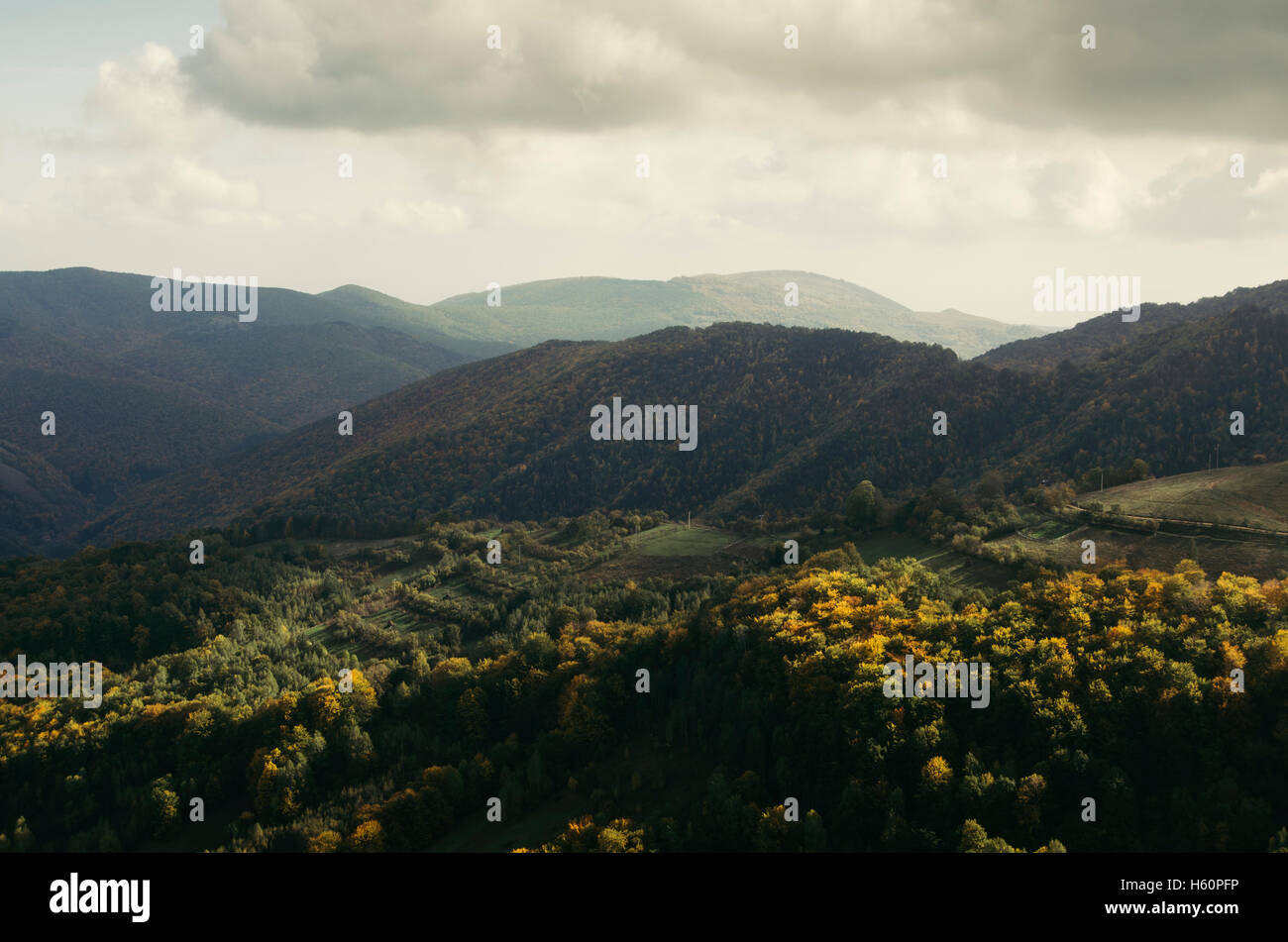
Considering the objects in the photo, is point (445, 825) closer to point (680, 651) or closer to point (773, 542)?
point (680, 651)

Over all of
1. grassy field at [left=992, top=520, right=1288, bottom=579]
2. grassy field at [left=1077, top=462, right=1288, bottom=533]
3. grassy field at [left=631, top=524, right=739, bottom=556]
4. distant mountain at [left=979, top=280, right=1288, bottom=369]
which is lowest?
grassy field at [left=631, top=524, right=739, bottom=556]

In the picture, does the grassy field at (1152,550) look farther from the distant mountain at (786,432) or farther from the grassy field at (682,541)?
the distant mountain at (786,432)

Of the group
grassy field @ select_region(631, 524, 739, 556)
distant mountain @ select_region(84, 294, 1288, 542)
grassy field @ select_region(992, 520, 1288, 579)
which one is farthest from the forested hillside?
distant mountain @ select_region(84, 294, 1288, 542)

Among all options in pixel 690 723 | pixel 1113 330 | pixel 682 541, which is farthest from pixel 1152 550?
pixel 1113 330

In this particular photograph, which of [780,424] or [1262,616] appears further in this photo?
[780,424]

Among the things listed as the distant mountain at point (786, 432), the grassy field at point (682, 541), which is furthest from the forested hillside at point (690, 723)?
the distant mountain at point (786, 432)

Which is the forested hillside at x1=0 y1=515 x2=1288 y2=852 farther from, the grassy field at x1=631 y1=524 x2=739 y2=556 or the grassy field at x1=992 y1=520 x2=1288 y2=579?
the grassy field at x1=631 y1=524 x2=739 y2=556

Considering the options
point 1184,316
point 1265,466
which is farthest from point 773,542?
point 1184,316
